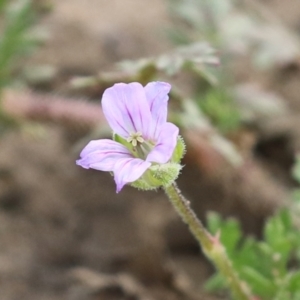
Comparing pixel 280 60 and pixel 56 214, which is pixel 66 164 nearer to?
pixel 56 214

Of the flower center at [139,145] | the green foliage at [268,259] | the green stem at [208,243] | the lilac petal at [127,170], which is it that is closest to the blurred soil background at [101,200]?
the green foliage at [268,259]

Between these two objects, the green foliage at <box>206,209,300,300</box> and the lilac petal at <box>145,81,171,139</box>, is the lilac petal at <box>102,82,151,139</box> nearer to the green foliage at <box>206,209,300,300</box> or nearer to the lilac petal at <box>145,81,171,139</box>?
the lilac petal at <box>145,81,171,139</box>

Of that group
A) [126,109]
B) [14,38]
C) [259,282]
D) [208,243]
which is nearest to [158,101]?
[126,109]

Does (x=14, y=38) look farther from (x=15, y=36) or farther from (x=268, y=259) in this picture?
(x=268, y=259)

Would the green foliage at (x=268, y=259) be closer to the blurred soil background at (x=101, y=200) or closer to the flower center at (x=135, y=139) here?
the blurred soil background at (x=101, y=200)

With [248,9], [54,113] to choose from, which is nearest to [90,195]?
[54,113]

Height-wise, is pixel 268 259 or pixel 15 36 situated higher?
pixel 15 36
